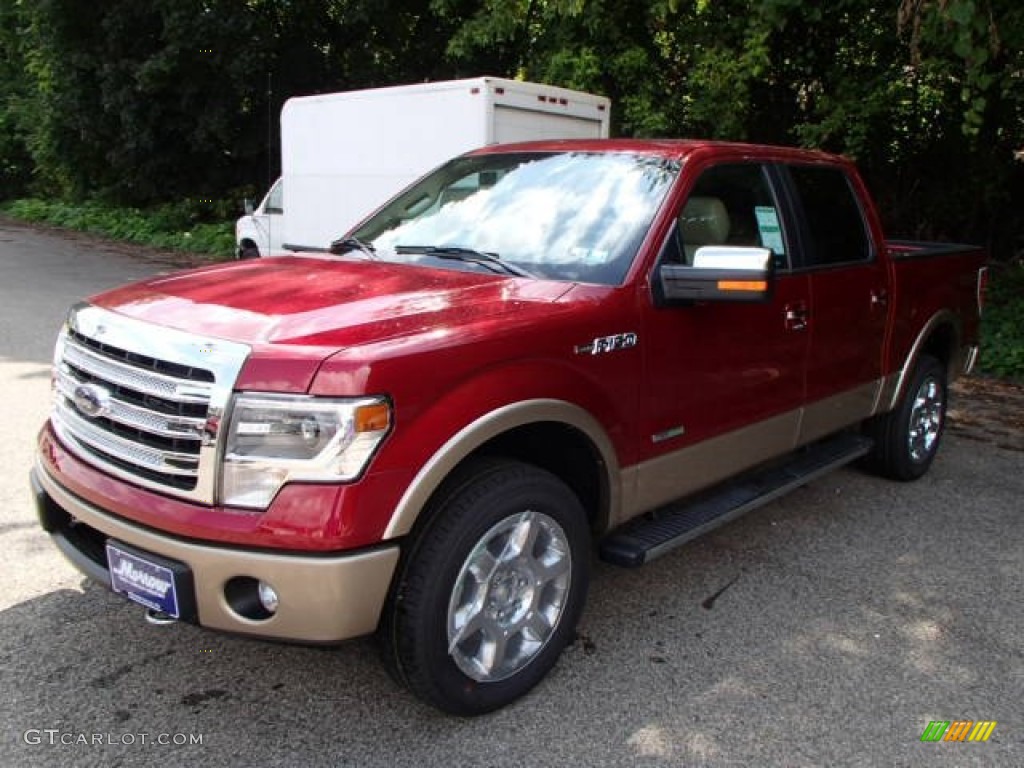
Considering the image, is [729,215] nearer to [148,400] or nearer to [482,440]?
[482,440]

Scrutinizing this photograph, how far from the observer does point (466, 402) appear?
2.71 meters

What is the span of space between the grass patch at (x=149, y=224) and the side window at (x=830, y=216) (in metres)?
14.5

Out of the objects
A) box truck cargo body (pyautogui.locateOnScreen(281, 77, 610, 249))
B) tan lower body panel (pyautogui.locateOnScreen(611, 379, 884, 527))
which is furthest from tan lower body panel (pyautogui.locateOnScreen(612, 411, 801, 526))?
box truck cargo body (pyautogui.locateOnScreen(281, 77, 610, 249))

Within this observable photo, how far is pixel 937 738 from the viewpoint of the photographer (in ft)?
9.70

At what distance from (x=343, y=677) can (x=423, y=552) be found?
2.64ft

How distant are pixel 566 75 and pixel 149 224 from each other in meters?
12.9

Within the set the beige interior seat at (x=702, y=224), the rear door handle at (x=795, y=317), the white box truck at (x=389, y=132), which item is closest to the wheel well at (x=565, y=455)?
the beige interior seat at (x=702, y=224)

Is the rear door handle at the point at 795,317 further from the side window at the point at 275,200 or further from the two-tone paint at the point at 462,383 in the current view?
the side window at the point at 275,200

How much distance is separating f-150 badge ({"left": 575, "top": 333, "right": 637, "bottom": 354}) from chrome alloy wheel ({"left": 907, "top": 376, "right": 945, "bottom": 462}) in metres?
2.83

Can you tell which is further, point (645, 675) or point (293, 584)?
point (645, 675)

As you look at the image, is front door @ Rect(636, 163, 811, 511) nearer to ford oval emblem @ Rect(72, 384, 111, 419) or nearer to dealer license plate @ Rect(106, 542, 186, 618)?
dealer license plate @ Rect(106, 542, 186, 618)

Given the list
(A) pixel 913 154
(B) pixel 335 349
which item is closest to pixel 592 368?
(B) pixel 335 349

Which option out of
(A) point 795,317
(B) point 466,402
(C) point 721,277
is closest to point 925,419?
(A) point 795,317

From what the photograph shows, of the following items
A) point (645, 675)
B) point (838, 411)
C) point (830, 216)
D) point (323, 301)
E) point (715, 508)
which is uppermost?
point (830, 216)
